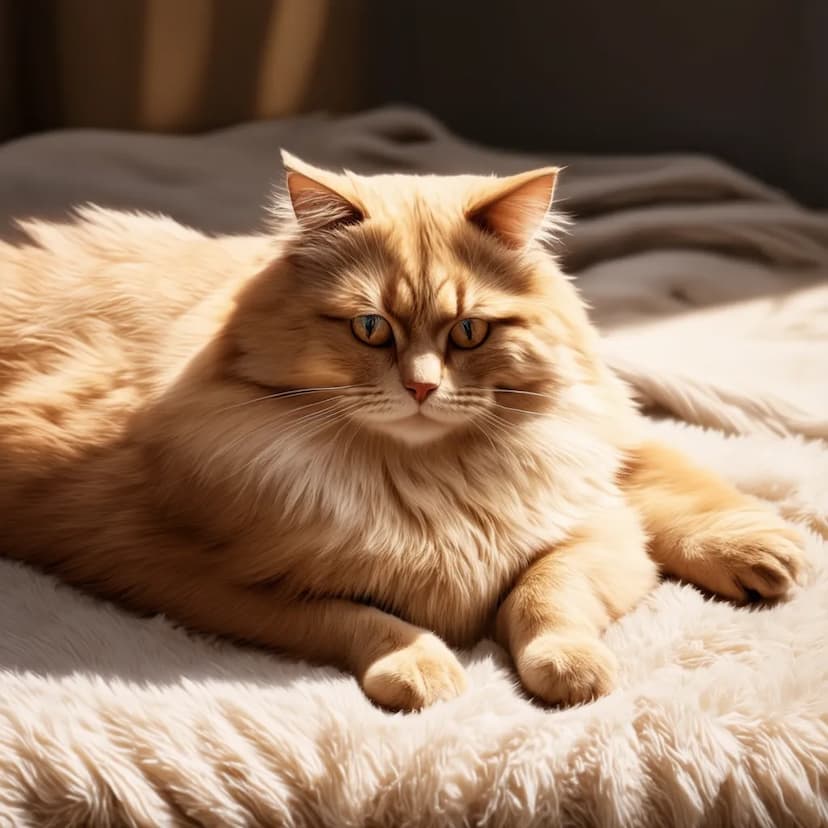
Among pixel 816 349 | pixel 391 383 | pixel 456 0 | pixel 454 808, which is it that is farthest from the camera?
pixel 456 0

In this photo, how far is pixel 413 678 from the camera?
40.5 inches

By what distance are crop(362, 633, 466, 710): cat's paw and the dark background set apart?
84.8 inches

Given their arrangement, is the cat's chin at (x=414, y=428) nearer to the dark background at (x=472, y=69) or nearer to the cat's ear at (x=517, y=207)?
the cat's ear at (x=517, y=207)

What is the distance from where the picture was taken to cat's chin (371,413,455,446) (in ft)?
3.66

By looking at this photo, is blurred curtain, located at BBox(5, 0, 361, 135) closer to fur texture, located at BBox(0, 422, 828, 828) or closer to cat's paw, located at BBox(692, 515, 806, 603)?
fur texture, located at BBox(0, 422, 828, 828)

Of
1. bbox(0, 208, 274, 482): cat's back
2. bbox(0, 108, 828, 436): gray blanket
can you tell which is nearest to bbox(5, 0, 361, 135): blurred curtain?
bbox(0, 108, 828, 436): gray blanket

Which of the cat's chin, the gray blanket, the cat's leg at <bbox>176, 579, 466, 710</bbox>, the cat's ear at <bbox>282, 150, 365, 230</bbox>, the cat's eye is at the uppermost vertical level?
the cat's ear at <bbox>282, 150, 365, 230</bbox>

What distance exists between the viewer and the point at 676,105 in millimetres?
3094

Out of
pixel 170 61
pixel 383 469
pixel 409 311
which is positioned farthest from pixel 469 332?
pixel 170 61

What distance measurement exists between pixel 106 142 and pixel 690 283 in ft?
4.22

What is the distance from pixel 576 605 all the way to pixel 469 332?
0.99 ft

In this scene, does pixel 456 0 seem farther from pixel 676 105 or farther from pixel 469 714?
pixel 469 714

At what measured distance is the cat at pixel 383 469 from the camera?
43.8 inches

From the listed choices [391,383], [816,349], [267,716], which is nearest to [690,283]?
[816,349]
